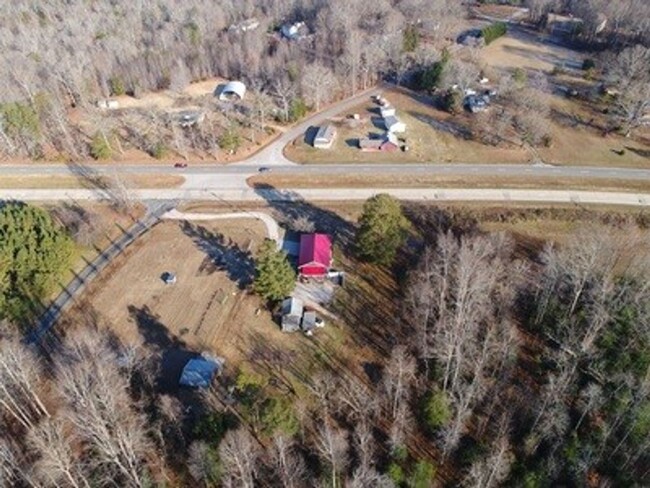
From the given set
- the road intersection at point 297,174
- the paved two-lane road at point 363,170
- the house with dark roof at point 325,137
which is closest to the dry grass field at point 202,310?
the road intersection at point 297,174

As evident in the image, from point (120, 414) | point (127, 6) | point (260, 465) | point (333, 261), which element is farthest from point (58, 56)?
point (260, 465)

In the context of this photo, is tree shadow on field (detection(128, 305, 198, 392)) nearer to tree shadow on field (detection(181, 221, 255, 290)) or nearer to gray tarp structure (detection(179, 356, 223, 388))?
gray tarp structure (detection(179, 356, 223, 388))

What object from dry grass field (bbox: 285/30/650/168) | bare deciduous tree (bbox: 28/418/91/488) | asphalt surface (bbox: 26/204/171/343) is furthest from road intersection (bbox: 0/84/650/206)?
bare deciduous tree (bbox: 28/418/91/488)

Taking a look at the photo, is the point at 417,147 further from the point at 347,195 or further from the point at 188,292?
the point at 188,292

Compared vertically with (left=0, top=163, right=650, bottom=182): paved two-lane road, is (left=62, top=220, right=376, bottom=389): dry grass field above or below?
below

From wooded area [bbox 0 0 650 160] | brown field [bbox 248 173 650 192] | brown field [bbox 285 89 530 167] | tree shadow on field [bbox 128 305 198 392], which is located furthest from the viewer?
wooded area [bbox 0 0 650 160]

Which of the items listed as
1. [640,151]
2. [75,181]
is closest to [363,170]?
[75,181]

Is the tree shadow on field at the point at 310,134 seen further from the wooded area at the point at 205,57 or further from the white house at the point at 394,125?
the white house at the point at 394,125
